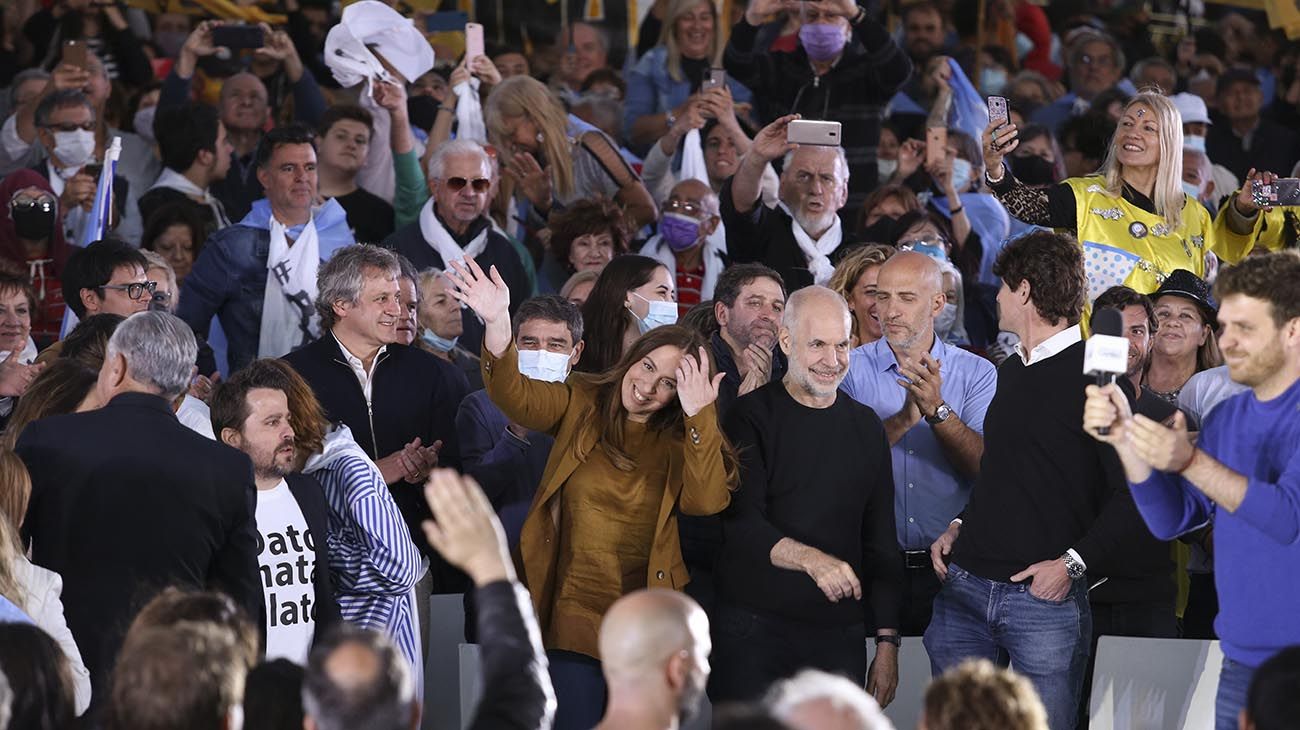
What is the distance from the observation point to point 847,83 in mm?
8469

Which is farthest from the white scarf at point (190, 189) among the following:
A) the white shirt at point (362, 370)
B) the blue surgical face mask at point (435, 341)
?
the white shirt at point (362, 370)

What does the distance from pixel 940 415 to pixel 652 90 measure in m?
4.54

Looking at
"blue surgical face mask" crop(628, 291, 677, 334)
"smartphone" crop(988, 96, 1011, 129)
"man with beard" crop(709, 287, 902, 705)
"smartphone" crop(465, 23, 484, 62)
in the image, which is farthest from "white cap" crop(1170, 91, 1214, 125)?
"man with beard" crop(709, 287, 902, 705)

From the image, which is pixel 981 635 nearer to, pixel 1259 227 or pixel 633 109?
pixel 1259 227

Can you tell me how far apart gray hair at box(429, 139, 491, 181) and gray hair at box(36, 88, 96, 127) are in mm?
1765

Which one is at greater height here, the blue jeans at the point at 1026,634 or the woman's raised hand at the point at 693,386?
the woman's raised hand at the point at 693,386

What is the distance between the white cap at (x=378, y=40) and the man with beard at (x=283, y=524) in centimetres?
342

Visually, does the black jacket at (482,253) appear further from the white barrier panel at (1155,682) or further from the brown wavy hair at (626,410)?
the white barrier panel at (1155,682)

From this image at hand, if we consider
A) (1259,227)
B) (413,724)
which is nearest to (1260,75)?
(1259,227)

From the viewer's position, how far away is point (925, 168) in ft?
27.7

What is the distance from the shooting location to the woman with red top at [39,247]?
7445 millimetres

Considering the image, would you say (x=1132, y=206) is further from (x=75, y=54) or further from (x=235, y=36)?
(x=75, y=54)

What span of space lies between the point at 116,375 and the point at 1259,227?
429 cm

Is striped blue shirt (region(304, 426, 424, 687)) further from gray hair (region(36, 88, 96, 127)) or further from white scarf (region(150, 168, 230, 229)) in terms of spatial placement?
gray hair (region(36, 88, 96, 127))
